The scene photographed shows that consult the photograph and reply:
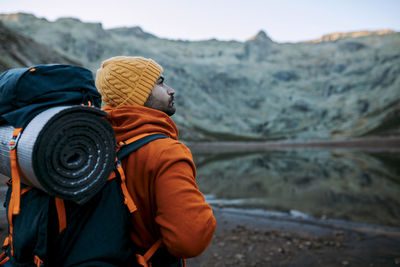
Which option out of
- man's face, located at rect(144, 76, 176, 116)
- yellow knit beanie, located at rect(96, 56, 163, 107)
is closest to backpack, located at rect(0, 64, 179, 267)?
yellow knit beanie, located at rect(96, 56, 163, 107)

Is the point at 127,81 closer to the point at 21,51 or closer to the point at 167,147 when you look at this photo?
the point at 167,147

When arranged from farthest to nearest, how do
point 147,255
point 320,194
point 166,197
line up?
point 320,194 → point 147,255 → point 166,197

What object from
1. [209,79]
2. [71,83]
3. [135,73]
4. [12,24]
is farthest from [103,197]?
[12,24]

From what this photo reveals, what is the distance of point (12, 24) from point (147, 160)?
154510mm

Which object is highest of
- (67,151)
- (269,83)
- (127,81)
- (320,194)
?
(127,81)

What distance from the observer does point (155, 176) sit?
6.20 feet

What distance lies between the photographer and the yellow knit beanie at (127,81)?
2371 millimetres

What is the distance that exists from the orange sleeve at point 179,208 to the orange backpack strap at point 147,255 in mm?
153

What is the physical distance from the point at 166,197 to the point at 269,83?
155m

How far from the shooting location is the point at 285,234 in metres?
9.91

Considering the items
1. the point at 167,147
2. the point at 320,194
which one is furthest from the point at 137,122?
the point at 320,194

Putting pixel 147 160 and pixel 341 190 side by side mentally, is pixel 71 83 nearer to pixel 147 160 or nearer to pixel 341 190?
pixel 147 160

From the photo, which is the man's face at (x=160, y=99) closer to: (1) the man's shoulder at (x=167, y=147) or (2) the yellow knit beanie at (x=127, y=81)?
(2) the yellow knit beanie at (x=127, y=81)

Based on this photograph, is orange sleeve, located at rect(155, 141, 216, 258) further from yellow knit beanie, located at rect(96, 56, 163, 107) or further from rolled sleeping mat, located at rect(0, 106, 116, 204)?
yellow knit beanie, located at rect(96, 56, 163, 107)
